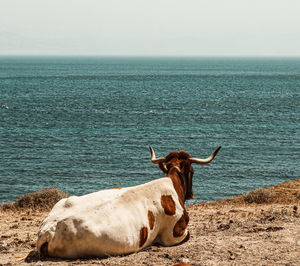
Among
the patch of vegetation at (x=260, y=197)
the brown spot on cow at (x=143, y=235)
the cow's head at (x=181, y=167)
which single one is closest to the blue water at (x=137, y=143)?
the patch of vegetation at (x=260, y=197)

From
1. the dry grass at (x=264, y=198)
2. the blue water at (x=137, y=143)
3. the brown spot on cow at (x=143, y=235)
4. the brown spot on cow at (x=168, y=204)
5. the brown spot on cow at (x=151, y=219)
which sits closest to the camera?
the brown spot on cow at (x=143, y=235)

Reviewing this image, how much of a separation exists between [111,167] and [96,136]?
13417mm

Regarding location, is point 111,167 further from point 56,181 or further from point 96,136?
point 96,136

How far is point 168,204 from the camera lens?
394 inches

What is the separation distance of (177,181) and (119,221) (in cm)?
224

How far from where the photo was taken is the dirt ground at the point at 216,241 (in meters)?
8.71

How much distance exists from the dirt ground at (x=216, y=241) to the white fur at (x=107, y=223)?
0.71 feet

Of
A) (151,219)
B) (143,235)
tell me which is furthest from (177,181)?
(143,235)

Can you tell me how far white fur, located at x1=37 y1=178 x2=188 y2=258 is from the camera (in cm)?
858

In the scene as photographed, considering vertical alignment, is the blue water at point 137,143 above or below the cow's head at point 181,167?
below

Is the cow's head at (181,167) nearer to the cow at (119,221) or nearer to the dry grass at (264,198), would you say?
the cow at (119,221)

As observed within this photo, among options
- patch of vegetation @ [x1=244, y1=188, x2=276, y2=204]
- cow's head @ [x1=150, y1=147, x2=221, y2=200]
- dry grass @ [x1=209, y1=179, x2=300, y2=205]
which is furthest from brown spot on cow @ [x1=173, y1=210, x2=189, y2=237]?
patch of vegetation @ [x1=244, y1=188, x2=276, y2=204]

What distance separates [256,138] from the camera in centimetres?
4438

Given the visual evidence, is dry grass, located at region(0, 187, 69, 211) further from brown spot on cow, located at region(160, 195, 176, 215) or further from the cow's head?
brown spot on cow, located at region(160, 195, 176, 215)
